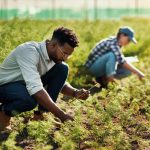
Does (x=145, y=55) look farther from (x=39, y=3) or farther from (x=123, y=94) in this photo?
(x=39, y=3)

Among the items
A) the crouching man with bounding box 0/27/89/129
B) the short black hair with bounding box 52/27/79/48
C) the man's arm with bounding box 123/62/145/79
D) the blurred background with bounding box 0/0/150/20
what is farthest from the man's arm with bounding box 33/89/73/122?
the blurred background with bounding box 0/0/150/20

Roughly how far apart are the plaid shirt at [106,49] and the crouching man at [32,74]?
2385mm

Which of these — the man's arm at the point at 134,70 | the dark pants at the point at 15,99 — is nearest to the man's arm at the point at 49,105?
the dark pants at the point at 15,99

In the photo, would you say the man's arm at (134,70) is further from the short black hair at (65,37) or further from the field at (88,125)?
the short black hair at (65,37)

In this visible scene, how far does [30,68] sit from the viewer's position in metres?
4.30

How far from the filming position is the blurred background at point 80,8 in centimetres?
2191

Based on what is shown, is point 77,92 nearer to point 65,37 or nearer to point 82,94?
point 82,94

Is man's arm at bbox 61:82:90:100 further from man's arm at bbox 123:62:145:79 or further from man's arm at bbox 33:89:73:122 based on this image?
man's arm at bbox 123:62:145:79

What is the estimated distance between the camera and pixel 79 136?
428cm

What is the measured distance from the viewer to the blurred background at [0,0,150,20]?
21.9m

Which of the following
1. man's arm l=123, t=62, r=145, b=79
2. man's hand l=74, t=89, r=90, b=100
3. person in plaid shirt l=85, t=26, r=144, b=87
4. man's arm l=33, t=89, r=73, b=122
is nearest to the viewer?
man's arm l=33, t=89, r=73, b=122

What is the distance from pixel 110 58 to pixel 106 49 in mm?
183

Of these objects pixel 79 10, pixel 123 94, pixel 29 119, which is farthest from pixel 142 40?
pixel 79 10

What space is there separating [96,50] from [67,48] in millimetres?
3233
